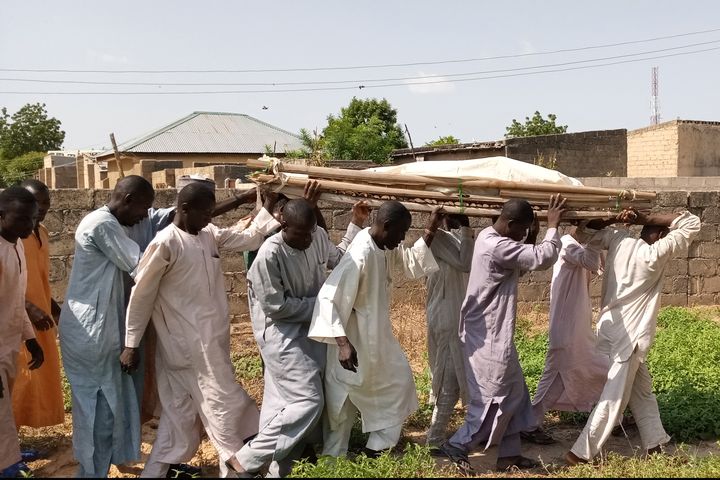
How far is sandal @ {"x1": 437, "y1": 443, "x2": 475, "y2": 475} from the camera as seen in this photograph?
456cm

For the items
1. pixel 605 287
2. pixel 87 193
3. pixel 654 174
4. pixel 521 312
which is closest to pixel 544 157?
pixel 654 174

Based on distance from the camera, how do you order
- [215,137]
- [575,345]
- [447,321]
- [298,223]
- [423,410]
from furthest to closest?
[215,137]
[423,410]
[575,345]
[447,321]
[298,223]

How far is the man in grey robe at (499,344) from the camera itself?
459 cm

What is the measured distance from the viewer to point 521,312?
30.8 feet

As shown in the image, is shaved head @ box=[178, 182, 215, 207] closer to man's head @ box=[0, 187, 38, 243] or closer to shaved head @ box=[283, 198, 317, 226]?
shaved head @ box=[283, 198, 317, 226]

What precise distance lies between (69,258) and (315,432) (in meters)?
4.34

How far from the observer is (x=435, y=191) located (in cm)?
476

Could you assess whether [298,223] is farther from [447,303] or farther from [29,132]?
[29,132]

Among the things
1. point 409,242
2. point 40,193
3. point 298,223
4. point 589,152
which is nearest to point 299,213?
point 298,223

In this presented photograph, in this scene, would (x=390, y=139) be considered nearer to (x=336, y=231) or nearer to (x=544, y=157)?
(x=544, y=157)

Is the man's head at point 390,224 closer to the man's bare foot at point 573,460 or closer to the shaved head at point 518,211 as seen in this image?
the shaved head at point 518,211

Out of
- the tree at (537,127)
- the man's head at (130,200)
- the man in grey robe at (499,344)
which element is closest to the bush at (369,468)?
the man in grey robe at (499,344)

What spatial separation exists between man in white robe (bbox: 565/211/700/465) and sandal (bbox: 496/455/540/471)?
0.81 ft

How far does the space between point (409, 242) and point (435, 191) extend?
14.0 feet
